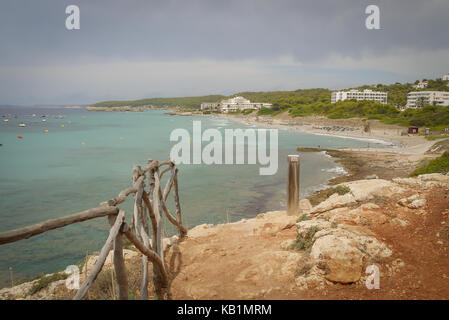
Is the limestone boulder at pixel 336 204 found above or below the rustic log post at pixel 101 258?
below

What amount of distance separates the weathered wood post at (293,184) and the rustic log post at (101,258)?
574cm

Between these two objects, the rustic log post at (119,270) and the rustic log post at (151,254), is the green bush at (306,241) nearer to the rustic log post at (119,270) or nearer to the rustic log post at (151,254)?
the rustic log post at (151,254)

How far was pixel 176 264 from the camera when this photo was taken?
19.5ft

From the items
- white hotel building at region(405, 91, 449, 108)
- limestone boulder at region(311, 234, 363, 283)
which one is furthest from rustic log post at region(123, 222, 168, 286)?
white hotel building at region(405, 91, 449, 108)

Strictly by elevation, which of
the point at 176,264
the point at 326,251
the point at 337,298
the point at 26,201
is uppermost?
the point at 326,251

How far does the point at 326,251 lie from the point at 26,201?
2010 centimetres

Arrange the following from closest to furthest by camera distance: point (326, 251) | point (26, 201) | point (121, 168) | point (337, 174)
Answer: point (326, 251), point (26, 201), point (337, 174), point (121, 168)

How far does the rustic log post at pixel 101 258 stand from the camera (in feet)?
10.0

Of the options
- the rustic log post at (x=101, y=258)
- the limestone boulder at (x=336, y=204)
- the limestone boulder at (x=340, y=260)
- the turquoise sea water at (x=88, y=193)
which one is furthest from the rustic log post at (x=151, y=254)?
the turquoise sea water at (x=88, y=193)

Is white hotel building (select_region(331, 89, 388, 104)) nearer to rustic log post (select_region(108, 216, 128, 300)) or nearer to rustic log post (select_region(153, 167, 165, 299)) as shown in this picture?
rustic log post (select_region(153, 167, 165, 299))
